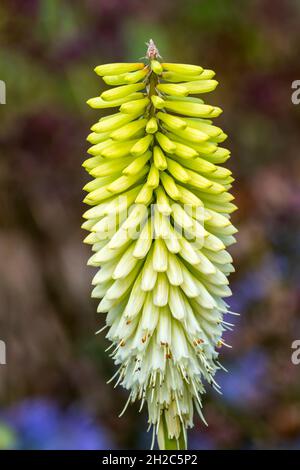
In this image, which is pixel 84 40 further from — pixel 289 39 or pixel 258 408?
pixel 258 408

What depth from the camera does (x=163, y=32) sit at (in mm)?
6109

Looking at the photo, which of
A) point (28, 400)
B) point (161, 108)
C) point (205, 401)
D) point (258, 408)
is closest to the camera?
point (161, 108)

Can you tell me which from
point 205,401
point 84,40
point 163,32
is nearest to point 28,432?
point 205,401

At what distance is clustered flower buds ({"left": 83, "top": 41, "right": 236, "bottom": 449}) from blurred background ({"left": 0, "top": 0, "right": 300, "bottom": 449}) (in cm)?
193

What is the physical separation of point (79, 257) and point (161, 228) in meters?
3.58

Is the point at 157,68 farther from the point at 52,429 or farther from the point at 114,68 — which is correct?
the point at 52,429

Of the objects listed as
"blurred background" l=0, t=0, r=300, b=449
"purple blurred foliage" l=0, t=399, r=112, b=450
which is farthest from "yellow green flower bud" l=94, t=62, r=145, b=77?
"purple blurred foliage" l=0, t=399, r=112, b=450

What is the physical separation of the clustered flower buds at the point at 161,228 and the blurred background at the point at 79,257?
1.93 metres

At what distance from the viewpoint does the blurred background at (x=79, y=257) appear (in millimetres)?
4637

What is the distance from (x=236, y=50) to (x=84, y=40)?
2076 mm

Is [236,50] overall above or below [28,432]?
above

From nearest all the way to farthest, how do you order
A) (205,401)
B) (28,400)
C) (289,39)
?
(205,401) → (28,400) → (289,39)

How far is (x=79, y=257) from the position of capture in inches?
235

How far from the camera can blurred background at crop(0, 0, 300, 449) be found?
4637mm
